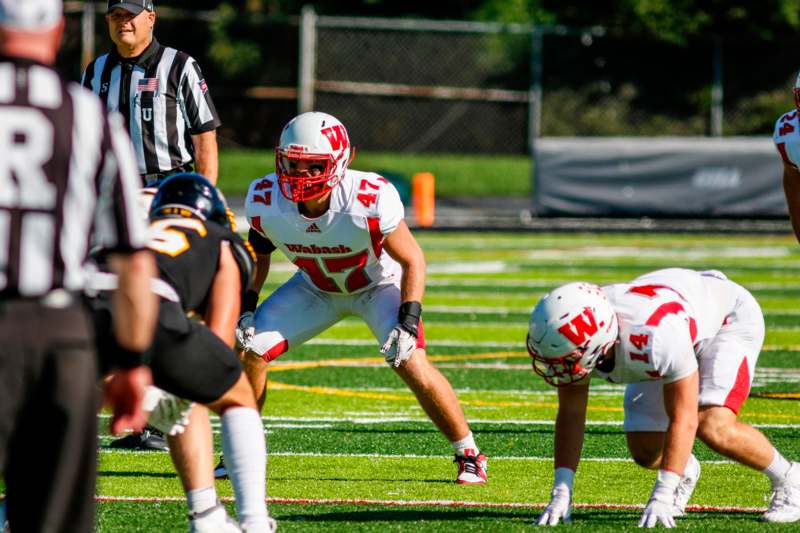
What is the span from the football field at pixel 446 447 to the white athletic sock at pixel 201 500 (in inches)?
18.8

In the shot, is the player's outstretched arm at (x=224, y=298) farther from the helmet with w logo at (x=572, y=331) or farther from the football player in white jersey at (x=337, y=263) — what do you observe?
the football player in white jersey at (x=337, y=263)

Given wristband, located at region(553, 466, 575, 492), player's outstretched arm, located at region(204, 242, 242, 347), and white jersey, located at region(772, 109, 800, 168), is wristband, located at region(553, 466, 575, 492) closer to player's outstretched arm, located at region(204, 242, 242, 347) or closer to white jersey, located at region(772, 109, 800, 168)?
player's outstretched arm, located at region(204, 242, 242, 347)

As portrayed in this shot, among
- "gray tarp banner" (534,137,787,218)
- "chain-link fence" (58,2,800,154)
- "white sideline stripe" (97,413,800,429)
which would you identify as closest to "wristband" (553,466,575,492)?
"white sideline stripe" (97,413,800,429)

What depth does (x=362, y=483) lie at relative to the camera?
5309 millimetres

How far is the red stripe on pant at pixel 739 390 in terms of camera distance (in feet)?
15.3

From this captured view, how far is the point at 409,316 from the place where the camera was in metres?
5.39

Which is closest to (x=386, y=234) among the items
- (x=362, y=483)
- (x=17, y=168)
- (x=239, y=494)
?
(x=362, y=483)

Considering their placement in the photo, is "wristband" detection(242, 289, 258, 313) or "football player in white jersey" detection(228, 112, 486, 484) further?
"wristband" detection(242, 289, 258, 313)

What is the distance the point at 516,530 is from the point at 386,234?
1463 millimetres

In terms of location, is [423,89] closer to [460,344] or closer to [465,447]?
[460,344]

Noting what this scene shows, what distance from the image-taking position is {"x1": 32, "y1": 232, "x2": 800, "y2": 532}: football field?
475 cm

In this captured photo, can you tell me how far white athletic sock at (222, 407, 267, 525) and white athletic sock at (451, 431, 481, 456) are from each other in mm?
1658

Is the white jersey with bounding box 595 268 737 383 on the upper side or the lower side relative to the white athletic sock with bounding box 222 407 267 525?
upper

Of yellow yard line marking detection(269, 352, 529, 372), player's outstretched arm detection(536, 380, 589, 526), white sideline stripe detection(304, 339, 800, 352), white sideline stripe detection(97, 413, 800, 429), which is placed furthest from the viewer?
white sideline stripe detection(304, 339, 800, 352)
